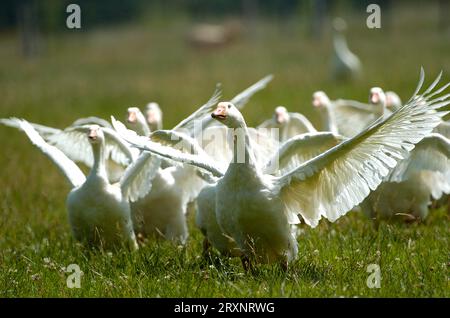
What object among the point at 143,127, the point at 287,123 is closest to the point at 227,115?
the point at 143,127

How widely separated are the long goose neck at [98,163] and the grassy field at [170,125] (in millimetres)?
724

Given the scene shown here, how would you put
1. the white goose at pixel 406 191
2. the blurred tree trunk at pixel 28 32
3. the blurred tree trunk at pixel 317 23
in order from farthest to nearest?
the blurred tree trunk at pixel 28 32
the blurred tree trunk at pixel 317 23
the white goose at pixel 406 191

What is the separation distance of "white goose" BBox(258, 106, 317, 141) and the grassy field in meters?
1.23

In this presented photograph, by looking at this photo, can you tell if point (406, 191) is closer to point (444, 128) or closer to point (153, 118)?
point (444, 128)

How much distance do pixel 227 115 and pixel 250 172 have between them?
468 millimetres

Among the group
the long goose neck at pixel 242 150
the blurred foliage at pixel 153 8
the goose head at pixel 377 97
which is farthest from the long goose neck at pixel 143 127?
the blurred foliage at pixel 153 8

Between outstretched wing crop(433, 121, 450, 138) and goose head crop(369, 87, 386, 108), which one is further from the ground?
goose head crop(369, 87, 386, 108)

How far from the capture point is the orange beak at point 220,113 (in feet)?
19.7

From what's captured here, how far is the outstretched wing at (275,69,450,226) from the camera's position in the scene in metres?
5.85

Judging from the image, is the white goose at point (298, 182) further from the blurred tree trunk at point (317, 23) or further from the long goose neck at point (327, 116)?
the blurred tree trunk at point (317, 23)

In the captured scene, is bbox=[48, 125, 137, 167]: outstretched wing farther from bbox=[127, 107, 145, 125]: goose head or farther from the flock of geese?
bbox=[127, 107, 145, 125]: goose head

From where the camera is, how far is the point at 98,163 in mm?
7559

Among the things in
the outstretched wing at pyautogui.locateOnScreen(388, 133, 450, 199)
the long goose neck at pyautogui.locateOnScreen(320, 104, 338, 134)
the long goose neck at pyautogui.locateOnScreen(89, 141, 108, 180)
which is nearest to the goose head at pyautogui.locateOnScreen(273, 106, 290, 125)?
the long goose neck at pyautogui.locateOnScreen(320, 104, 338, 134)
